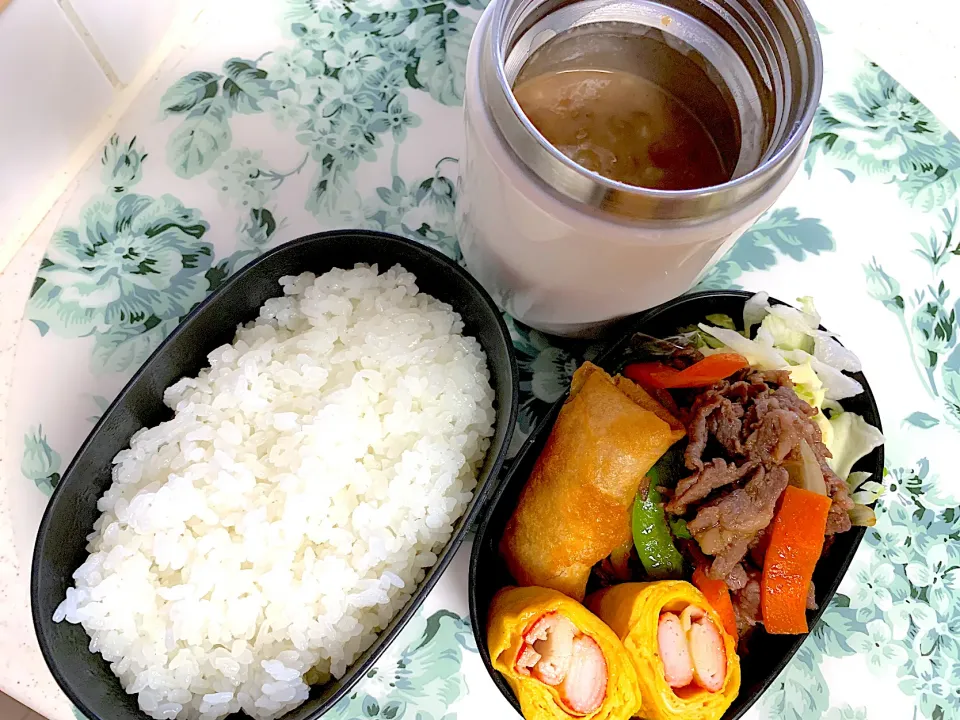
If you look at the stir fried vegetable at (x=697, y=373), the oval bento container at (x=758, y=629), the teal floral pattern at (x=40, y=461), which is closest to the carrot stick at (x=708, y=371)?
the stir fried vegetable at (x=697, y=373)

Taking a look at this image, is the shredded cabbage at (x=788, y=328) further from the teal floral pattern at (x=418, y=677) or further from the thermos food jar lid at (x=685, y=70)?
the teal floral pattern at (x=418, y=677)

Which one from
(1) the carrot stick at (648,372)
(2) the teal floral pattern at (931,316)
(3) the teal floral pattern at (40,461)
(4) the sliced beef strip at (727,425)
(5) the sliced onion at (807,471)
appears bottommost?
(2) the teal floral pattern at (931,316)

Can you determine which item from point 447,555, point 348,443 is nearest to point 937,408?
point 447,555

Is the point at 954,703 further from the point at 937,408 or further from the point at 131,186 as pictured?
the point at 131,186

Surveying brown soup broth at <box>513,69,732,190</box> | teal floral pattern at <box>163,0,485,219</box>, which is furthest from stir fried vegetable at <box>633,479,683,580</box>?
teal floral pattern at <box>163,0,485,219</box>

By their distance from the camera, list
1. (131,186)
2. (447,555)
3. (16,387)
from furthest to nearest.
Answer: (131,186), (16,387), (447,555)

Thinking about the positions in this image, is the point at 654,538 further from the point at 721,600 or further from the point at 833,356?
the point at 833,356
